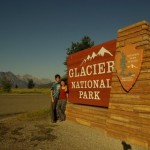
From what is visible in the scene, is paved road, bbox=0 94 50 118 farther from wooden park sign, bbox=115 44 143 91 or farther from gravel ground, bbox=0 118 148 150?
wooden park sign, bbox=115 44 143 91

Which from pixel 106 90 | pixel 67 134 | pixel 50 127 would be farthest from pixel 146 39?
pixel 50 127

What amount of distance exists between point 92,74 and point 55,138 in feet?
9.22

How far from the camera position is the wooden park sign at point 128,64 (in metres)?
6.50

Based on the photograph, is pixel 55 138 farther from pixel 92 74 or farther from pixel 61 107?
pixel 61 107

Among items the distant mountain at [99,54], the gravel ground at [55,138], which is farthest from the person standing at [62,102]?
the distant mountain at [99,54]

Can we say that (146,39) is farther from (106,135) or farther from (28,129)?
(28,129)

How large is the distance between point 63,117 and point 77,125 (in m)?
1.20

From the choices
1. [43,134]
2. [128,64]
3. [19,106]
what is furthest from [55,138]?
[19,106]

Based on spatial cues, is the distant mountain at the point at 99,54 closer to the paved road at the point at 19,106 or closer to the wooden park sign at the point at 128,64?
the wooden park sign at the point at 128,64

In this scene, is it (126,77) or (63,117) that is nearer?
(126,77)

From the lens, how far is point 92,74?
8.95 meters

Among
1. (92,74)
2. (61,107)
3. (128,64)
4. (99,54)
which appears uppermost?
(99,54)

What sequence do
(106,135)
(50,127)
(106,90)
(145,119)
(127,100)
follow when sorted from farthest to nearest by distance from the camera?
1. (50,127)
2. (106,90)
3. (106,135)
4. (127,100)
5. (145,119)

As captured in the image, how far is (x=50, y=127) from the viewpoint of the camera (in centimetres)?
899
